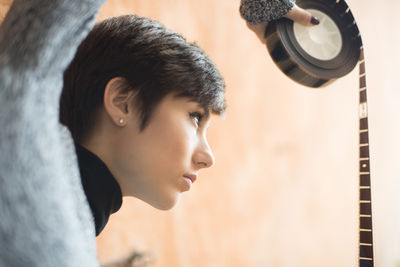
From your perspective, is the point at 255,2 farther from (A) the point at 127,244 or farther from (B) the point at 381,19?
(B) the point at 381,19

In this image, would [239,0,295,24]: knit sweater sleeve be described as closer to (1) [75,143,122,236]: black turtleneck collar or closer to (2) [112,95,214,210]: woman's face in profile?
(2) [112,95,214,210]: woman's face in profile

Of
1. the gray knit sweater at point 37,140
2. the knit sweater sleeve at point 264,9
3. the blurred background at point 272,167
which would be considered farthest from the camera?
the blurred background at point 272,167

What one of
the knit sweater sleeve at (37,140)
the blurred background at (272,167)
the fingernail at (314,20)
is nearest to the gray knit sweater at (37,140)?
the knit sweater sleeve at (37,140)

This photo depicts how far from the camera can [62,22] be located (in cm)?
27

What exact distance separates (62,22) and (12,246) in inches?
7.2

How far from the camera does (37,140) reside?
26 cm

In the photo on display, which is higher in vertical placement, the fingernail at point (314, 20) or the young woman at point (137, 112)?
the fingernail at point (314, 20)

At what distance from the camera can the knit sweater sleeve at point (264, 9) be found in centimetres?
71

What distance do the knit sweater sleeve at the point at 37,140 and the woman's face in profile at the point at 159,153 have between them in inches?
12.1

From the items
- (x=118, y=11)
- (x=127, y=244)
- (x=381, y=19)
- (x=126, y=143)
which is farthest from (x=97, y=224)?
(x=381, y=19)

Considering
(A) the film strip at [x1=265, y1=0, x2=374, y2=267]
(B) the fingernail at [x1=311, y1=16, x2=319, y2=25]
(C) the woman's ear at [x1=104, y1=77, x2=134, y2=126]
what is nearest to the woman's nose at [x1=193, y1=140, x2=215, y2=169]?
(C) the woman's ear at [x1=104, y1=77, x2=134, y2=126]

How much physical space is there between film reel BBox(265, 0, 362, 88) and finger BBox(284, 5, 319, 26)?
1 cm

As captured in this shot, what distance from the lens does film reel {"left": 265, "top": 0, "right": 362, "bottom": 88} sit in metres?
0.77

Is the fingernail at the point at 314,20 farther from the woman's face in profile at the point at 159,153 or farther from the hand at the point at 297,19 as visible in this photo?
the woman's face in profile at the point at 159,153
